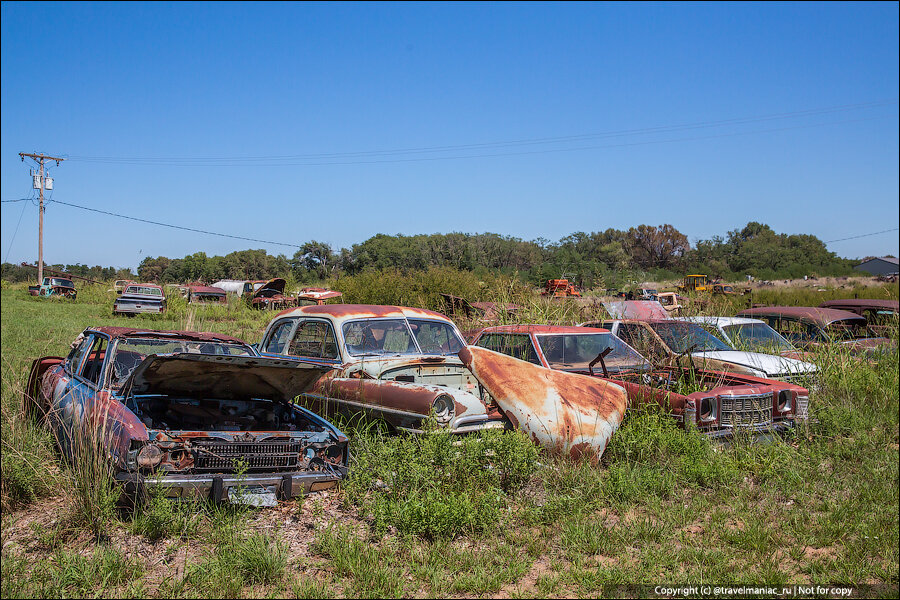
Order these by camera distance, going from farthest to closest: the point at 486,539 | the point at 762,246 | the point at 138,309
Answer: the point at 762,246, the point at 138,309, the point at 486,539

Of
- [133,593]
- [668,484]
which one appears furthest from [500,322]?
[133,593]

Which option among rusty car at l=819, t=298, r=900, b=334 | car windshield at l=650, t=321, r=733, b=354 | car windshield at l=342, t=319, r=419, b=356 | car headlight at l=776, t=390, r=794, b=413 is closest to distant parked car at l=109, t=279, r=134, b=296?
car windshield at l=342, t=319, r=419, b=356

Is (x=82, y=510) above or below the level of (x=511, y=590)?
above

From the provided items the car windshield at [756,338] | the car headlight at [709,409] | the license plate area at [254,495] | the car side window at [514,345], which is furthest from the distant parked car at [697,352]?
the license plate area at [254,495]

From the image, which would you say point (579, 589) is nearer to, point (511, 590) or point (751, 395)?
point (511, 590)

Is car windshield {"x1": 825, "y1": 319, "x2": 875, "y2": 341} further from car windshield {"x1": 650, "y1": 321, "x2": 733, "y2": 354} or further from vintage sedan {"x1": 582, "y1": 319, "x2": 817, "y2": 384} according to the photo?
car windshield {"x1": 650, "y1": 321, "x2": 733, "y2": 354}

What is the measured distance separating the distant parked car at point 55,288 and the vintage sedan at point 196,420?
662cm

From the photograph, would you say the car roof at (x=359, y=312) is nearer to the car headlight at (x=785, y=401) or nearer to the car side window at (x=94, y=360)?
the car side window at (x=94, y=360)

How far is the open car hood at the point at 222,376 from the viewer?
491cm

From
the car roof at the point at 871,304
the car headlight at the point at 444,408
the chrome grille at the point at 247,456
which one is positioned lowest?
the chrome grille at the point at 247,456

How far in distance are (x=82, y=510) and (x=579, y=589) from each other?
129 inches

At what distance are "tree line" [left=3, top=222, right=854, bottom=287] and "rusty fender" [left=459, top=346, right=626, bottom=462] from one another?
6038 mm

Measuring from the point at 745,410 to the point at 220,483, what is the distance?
17.3 feet

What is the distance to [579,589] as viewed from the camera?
12.3 feet
